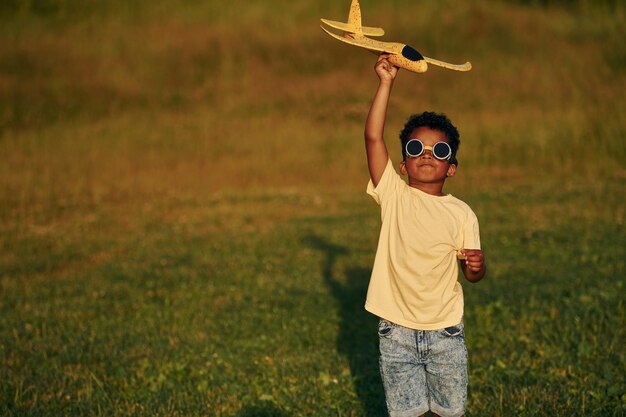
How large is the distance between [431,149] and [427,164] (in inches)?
3.3

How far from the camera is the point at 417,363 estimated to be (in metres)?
5.04

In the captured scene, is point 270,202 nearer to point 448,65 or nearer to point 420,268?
point 420,268

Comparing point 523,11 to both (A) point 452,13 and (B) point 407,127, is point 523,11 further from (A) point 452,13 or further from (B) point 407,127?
(B) point 407,127

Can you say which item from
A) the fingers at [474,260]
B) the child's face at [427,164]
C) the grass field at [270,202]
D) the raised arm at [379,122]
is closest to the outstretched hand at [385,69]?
the raised arm at [379,122]

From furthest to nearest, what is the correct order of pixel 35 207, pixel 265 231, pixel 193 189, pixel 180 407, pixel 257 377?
1. pixel 193 189
2. pixel 35 207
3. pixel 265 231
4. pixel 257 377
5. pixel 180 407

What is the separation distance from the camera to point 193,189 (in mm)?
21953

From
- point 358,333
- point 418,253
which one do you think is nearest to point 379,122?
→ point 418,253

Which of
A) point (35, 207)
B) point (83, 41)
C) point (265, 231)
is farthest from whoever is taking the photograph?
point (83, 41)

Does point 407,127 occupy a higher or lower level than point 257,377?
higher

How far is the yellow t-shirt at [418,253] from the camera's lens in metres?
4.98

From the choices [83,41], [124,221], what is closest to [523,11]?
[83,41]

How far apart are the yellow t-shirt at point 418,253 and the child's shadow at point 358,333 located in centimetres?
197

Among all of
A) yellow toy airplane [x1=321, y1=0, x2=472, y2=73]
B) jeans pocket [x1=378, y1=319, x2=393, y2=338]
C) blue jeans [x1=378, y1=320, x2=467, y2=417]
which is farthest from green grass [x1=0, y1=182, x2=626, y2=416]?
yellow toy airplane [x1=321, y1=0, x2=472, y2=73]

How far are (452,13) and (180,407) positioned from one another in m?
27.1
